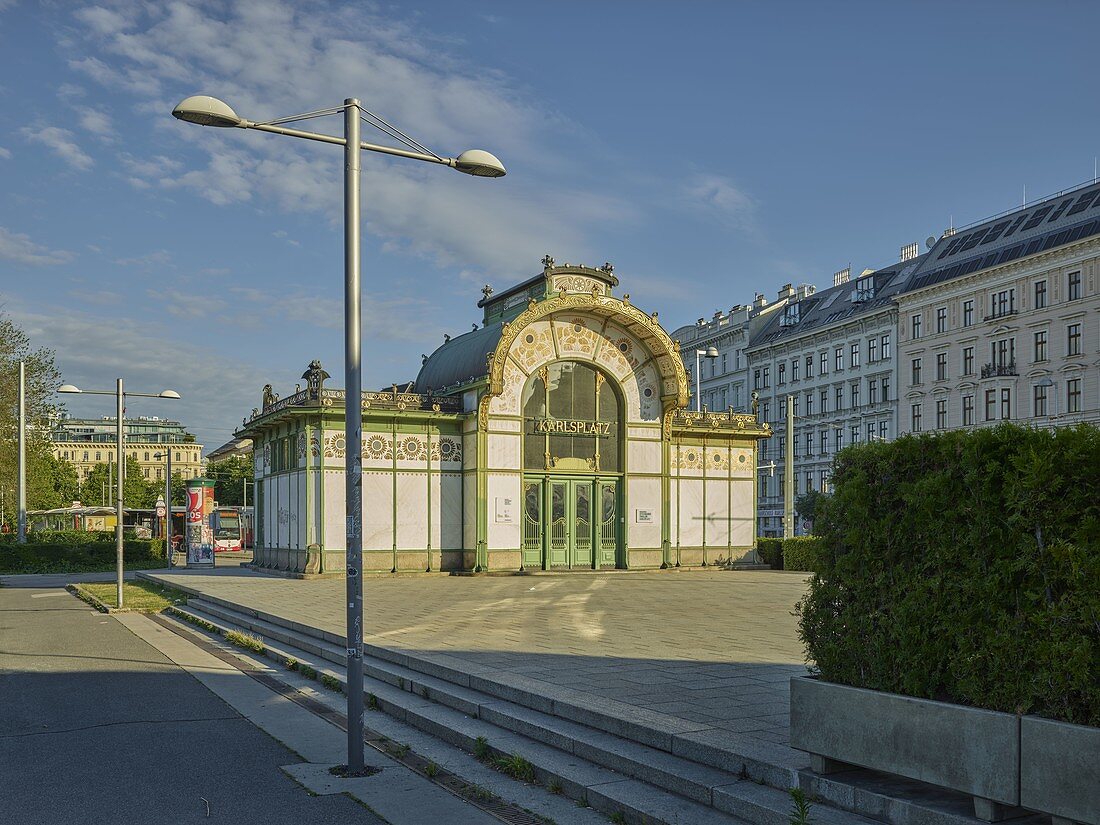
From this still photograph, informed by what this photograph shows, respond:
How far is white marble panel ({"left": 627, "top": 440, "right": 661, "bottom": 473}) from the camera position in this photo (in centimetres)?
3234

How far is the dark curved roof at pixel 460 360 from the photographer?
105 feet

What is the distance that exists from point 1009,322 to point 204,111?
2241 inches

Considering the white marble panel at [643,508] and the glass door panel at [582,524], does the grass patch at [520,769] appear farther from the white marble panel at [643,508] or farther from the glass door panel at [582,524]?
the white marble panel at [643,508]

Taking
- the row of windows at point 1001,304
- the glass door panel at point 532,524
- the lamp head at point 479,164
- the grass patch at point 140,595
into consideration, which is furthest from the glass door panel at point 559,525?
the row of windows at point 1001,304

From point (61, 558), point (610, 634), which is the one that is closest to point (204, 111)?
point (610, 634)

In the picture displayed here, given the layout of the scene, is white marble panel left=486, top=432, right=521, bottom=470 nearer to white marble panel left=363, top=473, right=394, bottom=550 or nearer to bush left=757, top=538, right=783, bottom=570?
white marble panel left=363, top=473, right=394, bottom=550

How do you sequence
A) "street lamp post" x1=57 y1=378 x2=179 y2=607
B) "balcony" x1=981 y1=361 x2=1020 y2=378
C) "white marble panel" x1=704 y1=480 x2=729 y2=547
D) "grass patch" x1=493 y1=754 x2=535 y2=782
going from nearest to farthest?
"grass patch" x1=493 y1=754 x2=535 y2=782
"street lamp post" x1=57 y1=378 x2=179 y2=607
"white marble panel" x1=704 y1=480 x2=729 y2=547
"balcony" x1=981 y1=361 x2=1020 y2=378

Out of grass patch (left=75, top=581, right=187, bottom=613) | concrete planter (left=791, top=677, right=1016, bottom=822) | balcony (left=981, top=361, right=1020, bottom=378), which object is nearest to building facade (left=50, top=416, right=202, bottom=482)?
balcony (left=981, top=361, right=1020, bottom=378)

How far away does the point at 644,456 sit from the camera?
32688 millimetres

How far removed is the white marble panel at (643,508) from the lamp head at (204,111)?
2487 cm

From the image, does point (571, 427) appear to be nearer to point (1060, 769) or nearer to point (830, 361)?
point (1060, 769)

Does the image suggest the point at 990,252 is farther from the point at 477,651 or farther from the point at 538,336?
the point at 477,651

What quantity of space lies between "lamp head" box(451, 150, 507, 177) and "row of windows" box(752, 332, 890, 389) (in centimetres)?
6149

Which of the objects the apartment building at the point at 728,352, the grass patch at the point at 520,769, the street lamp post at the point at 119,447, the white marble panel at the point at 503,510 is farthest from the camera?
the apartment building at the point at 728,352
